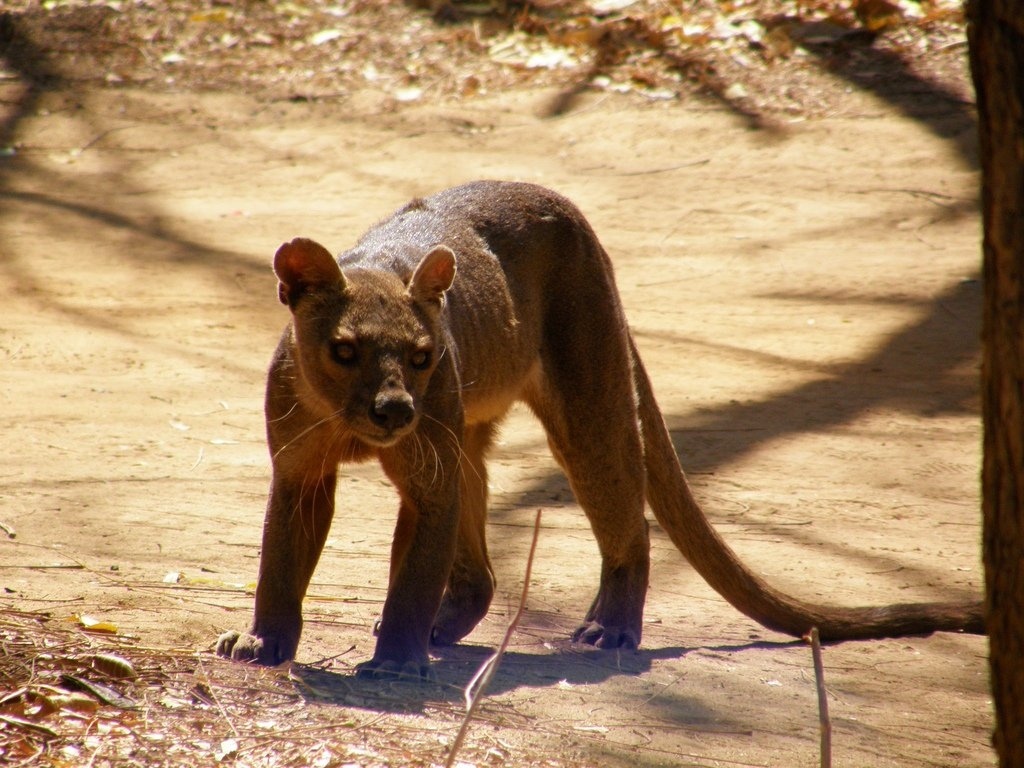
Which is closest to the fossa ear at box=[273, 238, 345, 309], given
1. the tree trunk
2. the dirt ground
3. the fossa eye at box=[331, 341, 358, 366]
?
the fossa eye at box=[331, 341, 358, 366]

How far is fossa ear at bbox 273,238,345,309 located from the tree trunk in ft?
6.91

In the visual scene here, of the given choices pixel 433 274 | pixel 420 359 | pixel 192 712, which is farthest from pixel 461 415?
pixel 192 712

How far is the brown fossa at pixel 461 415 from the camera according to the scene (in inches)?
157

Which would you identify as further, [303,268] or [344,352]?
[303,268]

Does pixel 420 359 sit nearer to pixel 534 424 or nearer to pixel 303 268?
pixel 303 268

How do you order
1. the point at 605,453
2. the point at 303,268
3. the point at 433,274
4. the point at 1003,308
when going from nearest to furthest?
the point at 1003,308
the point at 303,268
the point at 433,274
the point at 605,453

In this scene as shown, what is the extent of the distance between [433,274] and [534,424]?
348 centimetres

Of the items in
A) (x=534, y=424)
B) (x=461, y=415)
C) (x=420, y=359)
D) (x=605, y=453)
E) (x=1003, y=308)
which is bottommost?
(x=534, y=424)

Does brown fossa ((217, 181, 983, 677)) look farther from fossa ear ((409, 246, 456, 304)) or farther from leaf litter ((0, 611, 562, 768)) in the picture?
leaf litter ((0, 611, 562, 768))

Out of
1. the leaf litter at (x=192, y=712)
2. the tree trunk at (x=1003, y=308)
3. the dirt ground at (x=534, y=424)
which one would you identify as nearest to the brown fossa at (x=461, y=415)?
the dirt ground at (x=534, y=424)

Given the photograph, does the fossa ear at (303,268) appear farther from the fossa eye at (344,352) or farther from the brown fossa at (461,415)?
the fossa eye at (344,352)

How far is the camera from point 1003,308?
2.40m

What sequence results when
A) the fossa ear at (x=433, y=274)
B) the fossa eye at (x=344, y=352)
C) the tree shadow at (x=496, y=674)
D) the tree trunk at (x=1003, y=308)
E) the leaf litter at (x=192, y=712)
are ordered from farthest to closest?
the fossa ear at (x=433, y=274) < the fossa eye at (x=344, y=352) < the tree shadow at (x=496, y=674) < the leaf litter at (x=192, y=712) < the tree trunk at (x=1003, y=308)

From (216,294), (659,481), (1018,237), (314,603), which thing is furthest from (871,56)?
(1018,237)
